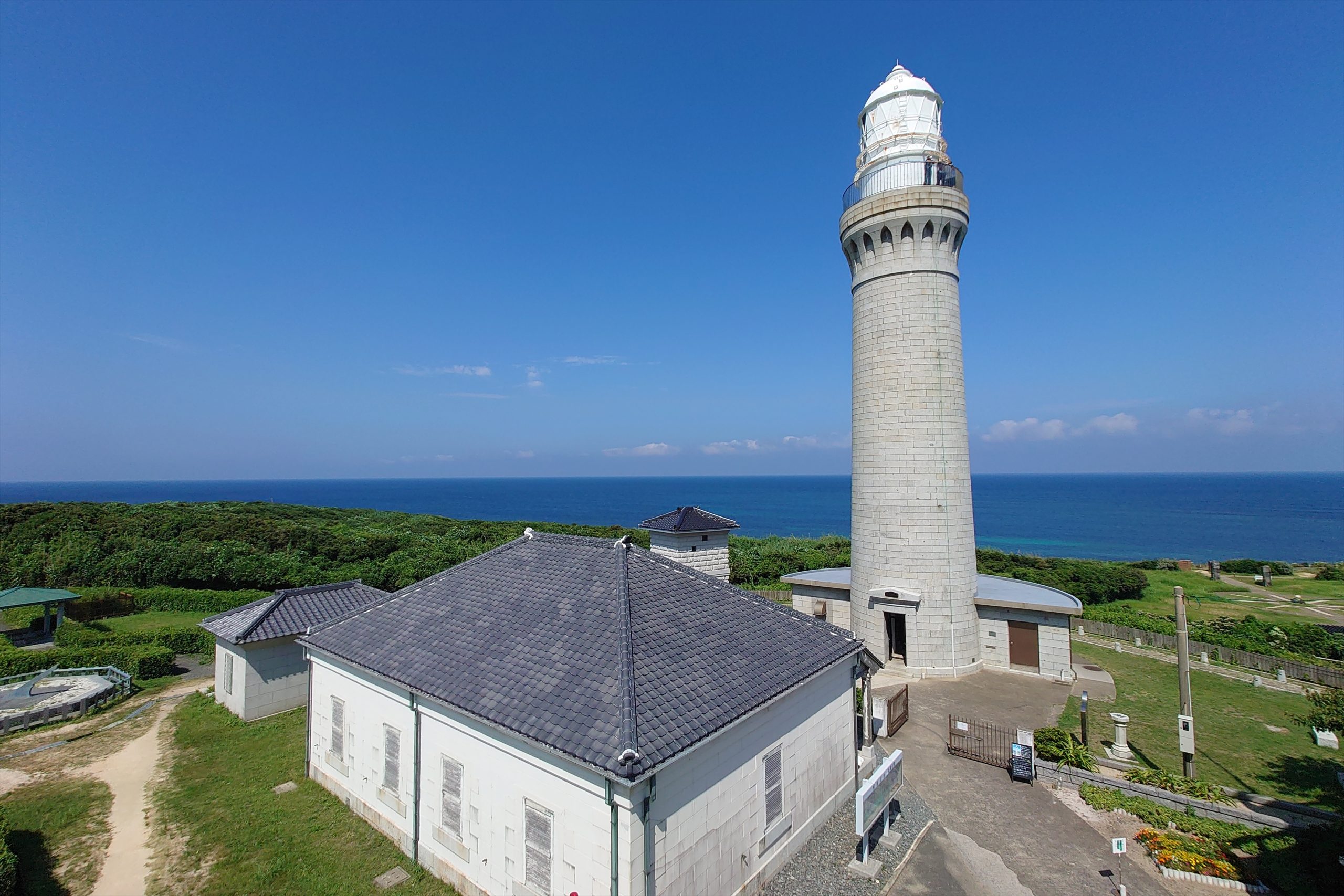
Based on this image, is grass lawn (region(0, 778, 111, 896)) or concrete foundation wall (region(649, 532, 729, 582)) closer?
grass lawn (region(0, 778, 111, 896))

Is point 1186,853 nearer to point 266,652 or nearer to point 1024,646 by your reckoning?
point 1024,646

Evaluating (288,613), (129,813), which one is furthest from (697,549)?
(129,813)

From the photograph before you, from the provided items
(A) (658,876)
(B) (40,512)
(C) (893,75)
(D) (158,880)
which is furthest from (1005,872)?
(B) (40,512)

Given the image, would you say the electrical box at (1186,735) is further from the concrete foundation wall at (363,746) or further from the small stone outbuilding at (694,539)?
the concrete foundation wall at (363,746)

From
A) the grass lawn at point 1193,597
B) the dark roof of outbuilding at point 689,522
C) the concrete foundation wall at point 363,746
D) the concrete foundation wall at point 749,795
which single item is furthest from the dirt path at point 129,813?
the grass lawn at point 1193,597

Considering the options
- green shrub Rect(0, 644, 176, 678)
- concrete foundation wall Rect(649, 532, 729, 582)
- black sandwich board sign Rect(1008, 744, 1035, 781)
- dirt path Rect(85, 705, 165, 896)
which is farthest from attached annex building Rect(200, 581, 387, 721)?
black sandwich board sign Rect(1008, 744, 1035, 781)

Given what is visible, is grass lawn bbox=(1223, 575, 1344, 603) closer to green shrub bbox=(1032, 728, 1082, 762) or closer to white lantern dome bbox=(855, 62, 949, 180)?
green shrub bbox=(1032, 728, 1082, 762)
